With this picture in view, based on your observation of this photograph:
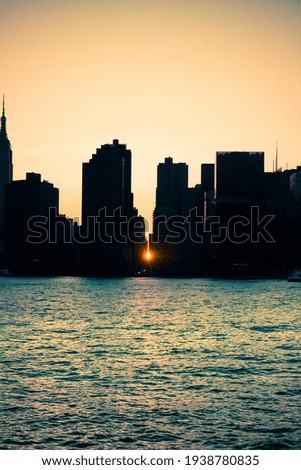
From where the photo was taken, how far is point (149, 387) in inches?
1940

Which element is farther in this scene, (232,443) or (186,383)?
(186,383)

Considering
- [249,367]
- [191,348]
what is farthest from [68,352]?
[249,367]

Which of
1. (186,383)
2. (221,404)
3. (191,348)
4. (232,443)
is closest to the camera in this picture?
(232,443)

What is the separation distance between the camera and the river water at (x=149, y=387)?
36.4 meters

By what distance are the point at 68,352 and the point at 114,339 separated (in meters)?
13.2

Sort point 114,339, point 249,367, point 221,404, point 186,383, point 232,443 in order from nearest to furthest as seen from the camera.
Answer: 1. point 232,443
2. point 221,404
3. point 186,383
4. point 249,367
5. point 114,339

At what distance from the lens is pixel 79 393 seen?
154 feet

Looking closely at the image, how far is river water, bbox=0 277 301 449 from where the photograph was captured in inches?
1435

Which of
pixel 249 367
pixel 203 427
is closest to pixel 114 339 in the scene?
pixel 249 367

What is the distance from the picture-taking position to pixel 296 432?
37.3 metres

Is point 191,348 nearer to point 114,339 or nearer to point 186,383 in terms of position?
point 114,339
